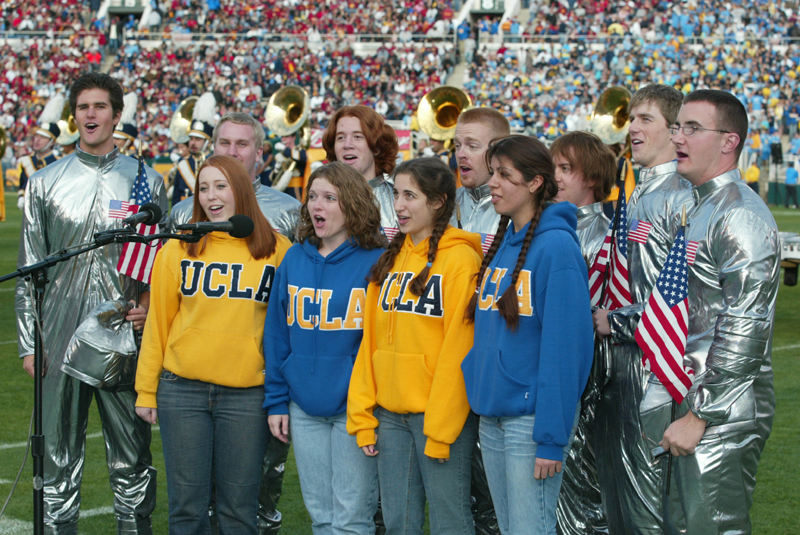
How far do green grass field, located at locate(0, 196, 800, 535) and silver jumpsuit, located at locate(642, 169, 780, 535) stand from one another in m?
1.83

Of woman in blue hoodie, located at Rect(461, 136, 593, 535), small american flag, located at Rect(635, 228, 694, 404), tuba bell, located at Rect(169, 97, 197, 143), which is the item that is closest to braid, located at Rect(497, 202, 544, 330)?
woman in blue hoodie, located at Rect(461, 136, 593, 535)

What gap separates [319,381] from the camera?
331 cm

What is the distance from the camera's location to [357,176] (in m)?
3.52

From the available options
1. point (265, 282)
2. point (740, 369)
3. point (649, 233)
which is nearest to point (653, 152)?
point (649, 233)

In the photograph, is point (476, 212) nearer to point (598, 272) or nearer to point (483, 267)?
point (598, 272)

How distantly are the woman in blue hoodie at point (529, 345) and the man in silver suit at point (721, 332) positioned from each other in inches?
13.6

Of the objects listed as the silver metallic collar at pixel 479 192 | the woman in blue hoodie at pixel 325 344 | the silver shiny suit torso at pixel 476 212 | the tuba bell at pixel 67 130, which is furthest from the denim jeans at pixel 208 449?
the tuba bell at pixel 67 130

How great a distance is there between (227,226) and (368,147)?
4.45 feet

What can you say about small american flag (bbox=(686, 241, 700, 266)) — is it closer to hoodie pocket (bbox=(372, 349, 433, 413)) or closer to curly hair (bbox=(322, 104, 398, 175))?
hoodie pocket (bbox=(372, 349, 433, 413))

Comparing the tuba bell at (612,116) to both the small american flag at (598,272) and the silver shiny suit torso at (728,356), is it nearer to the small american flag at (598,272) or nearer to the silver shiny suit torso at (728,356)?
the small american flag at (598,272)

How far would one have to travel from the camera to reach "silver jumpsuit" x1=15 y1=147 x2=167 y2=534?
3895 mm

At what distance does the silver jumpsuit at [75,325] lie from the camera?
3895mm

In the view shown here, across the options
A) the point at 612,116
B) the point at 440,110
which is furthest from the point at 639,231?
the point at 440,110

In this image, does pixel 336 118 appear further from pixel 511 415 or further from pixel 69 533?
pixel 69 533
